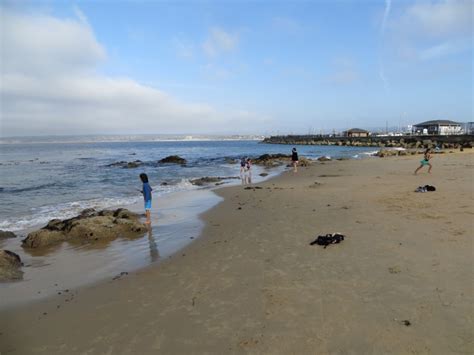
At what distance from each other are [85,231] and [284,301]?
693 centimetres

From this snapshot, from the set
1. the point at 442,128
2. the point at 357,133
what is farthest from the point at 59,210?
the point at 357,133

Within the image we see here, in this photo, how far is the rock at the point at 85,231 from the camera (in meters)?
9.49

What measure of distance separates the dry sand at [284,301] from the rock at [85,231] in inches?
107

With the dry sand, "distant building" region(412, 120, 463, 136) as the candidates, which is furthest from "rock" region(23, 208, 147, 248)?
"distant building" region(412, 120, 463, 136)

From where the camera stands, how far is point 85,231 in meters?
9.96

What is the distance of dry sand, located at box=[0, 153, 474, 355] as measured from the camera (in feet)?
13.7

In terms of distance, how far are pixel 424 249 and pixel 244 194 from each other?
10308mm

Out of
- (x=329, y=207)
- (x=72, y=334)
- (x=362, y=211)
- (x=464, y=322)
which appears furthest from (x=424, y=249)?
(x=72, y=334)

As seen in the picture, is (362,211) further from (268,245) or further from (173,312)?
(173,312)

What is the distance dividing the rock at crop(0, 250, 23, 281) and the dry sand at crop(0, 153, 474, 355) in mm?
1719

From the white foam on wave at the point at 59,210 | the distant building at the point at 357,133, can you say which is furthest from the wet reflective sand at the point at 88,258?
the distant building at the point at 357,133

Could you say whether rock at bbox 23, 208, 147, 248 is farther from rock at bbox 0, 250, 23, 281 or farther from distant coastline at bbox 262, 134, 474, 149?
distant coastline at bbox 262, 134, 474, 149

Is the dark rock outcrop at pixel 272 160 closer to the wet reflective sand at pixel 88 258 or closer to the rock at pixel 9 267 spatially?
the wet reflective sand at pixel 88 258

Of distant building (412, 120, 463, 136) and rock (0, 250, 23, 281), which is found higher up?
distant building (412, 120, 463, 136)
